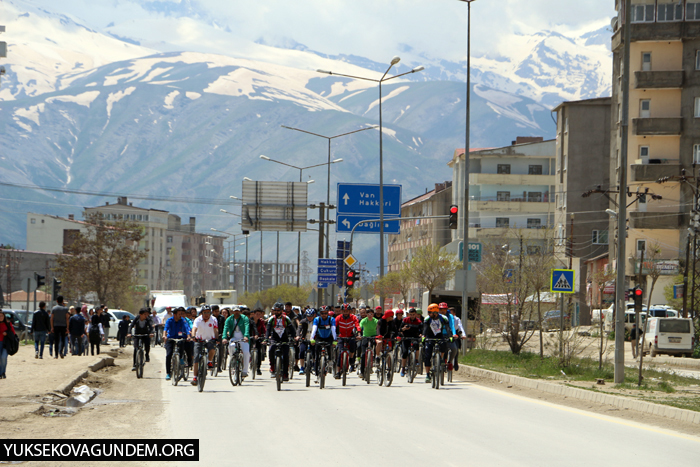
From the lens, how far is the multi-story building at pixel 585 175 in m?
85.2

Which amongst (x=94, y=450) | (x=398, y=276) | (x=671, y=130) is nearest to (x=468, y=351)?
(x=94, y=450)

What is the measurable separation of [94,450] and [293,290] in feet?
344

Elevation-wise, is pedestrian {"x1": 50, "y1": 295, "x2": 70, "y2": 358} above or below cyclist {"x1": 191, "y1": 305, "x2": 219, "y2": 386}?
below

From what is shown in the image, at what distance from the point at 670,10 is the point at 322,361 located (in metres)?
56.5

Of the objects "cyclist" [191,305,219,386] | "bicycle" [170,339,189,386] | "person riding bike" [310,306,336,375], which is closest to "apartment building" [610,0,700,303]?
"person riding bike" [310,306,336,375]

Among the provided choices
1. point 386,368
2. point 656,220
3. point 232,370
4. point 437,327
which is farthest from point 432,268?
point 232,370

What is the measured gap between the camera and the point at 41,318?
29.2m

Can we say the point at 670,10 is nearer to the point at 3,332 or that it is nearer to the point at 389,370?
the point at 389,370

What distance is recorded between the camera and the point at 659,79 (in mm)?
67188

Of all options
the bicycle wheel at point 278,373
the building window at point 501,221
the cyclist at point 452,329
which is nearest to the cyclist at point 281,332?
the bicycle wheel at point 278,373

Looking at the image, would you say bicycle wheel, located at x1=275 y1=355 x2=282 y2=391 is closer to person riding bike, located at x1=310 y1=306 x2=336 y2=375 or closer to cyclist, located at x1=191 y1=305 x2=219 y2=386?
person riding bike, located at x1=310 y1=306 x2=336 y2=375

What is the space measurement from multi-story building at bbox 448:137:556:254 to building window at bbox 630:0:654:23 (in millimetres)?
36178

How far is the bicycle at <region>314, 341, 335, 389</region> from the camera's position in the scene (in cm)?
2017

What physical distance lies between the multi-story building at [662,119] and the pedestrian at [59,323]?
4603cm
